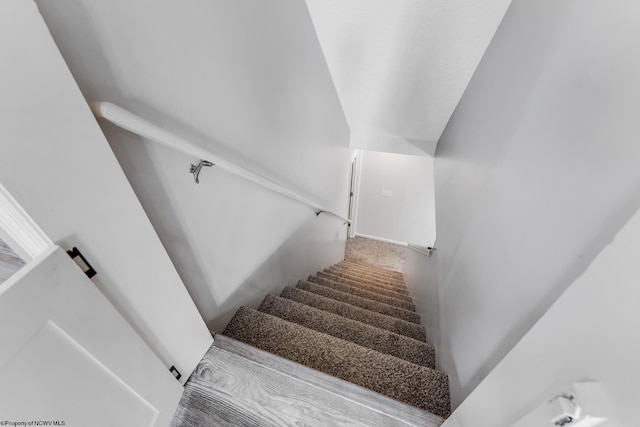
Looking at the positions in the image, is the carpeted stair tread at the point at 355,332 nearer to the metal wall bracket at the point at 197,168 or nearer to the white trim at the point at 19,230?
the metal wall bracket at the point at 197,168

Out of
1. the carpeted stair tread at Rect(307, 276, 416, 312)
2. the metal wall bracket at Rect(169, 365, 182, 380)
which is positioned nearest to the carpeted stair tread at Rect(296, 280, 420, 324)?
the carpeted stair tread at Rect(307, 276, 416, 312)

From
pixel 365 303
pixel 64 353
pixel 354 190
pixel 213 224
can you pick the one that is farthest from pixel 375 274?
pixel 64 353

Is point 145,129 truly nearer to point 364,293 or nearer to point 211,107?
point 211,107

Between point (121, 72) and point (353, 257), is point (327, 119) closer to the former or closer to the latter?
point (121, 72)

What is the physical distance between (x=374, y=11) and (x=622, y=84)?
1544 mm

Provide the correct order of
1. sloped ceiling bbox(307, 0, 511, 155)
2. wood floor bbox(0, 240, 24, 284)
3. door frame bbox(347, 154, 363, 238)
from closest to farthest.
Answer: wood floor bbox(0, 240, 24, 284) < sloped ceiling bbox(307, 0, 511, 155) < door frame bbox(347, 154, 363, 238)

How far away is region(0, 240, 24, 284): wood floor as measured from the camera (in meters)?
0.61

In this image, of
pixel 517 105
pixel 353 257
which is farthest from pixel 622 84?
pixel 353 257

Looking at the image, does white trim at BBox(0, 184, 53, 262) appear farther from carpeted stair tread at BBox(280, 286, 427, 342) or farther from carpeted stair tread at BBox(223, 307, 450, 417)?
carpeted stair tread at BBox(280, 286, 427, 342)

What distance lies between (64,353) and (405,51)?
2.38 meters

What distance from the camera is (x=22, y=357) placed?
441 millimetres

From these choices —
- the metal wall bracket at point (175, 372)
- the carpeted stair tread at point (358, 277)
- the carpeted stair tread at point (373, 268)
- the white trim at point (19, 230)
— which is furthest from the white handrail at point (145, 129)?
the carpeted stair tread at point (373, 268)

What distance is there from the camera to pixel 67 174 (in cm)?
47

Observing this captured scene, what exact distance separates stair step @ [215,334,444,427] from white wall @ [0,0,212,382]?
38 centimetres
